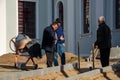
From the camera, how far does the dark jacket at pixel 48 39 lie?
14.3 metres

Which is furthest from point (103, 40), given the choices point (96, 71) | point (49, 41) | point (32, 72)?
point (32, 72)

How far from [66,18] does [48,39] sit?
41.4 feet

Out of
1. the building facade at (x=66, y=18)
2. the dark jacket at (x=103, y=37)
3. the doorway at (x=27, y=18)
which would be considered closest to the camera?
the dark jacket at (x=103, y=37)

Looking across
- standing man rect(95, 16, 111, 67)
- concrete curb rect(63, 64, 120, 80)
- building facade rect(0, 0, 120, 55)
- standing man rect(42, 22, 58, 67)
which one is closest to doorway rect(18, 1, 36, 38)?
building facade rect(0, 0, 120, 55)

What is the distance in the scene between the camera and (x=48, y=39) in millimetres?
14391

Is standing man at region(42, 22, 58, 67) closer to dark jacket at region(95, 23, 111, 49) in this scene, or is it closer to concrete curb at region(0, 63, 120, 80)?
concrete curb at region(0, 63, 120, 80)

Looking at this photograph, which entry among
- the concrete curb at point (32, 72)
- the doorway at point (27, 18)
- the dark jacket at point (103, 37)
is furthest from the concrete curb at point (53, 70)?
the doorway at point (27, 18)

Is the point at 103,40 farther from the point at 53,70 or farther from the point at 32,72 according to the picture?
the point at 32,72

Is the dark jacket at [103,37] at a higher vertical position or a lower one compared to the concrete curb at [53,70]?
higher

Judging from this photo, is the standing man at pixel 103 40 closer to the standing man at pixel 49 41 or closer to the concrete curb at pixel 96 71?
the concrete curb at pixel 96 71

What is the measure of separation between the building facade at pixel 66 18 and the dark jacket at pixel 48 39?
819cm

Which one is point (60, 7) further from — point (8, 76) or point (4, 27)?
point (8, 76)

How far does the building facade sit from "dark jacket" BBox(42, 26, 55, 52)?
8.19 m

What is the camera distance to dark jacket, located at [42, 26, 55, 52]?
14.3 m
